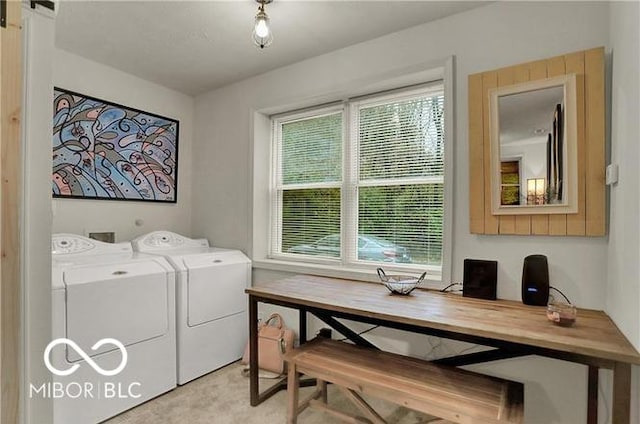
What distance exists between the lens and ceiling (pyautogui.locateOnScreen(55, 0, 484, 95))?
206cm

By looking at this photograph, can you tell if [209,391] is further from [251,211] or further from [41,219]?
[41,219]

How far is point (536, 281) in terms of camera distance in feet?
5.96

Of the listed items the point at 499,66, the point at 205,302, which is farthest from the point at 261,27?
the point at 205,302

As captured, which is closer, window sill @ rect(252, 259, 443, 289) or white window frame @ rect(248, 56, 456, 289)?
white window frame @ rect(248, 56, 456, 289)

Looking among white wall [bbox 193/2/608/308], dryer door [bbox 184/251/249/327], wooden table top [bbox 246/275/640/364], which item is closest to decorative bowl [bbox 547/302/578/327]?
wooden table top [bbox 246/275/640/364]

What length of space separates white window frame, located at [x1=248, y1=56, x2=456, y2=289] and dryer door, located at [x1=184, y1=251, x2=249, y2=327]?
0.21 m

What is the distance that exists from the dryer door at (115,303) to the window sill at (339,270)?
0.91 metres

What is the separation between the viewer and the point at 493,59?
6.63 ft

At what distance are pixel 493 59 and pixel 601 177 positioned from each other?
91cm

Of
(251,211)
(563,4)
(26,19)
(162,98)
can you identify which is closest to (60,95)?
Result: (162,98)

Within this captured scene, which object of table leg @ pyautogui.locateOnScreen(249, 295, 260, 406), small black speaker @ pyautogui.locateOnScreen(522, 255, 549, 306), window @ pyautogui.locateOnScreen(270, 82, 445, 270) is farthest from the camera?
window @ pyautogui.locateOnScreen(270, 82, 445, 270)

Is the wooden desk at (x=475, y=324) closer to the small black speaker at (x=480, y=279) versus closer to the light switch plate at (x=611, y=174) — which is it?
the small black speaker at (x=480, y=279)

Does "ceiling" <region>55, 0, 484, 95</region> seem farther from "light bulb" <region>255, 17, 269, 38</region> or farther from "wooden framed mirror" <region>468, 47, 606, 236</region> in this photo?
"wooden framed mirror" <region>468, 47, 606, 236</region>

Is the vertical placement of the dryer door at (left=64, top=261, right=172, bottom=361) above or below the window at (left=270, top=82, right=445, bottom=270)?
below
